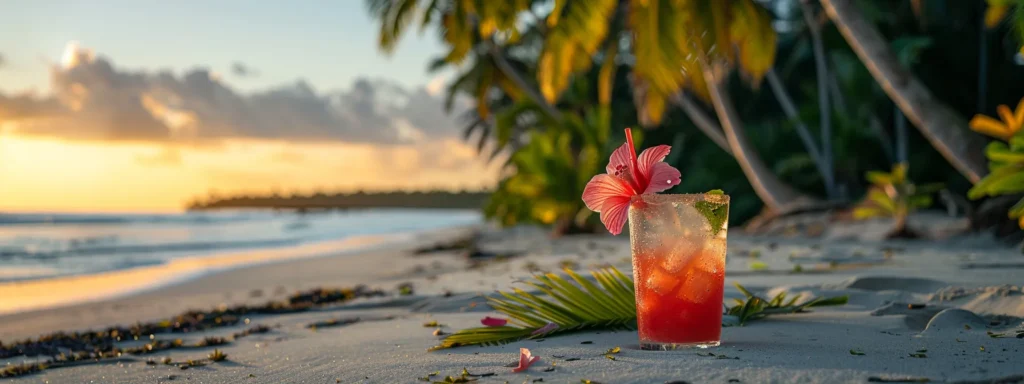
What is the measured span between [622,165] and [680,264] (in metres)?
0.34

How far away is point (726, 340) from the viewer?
2.63 metres

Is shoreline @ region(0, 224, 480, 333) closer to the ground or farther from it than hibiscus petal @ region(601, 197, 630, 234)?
closer to the ground

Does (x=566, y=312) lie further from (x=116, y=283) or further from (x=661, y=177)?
(x=116, y=283)

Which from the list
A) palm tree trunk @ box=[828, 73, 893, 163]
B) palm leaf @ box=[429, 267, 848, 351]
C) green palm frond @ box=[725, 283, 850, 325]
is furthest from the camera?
palm tree trunk @ box=[828, 73, 893, 163]

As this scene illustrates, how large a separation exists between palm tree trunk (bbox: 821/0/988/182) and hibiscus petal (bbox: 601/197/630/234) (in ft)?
20.8

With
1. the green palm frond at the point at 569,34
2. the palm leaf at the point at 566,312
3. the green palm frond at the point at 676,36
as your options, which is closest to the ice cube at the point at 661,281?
the palm leaf at the point at 566,312

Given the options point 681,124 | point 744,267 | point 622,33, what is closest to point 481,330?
point 744,267

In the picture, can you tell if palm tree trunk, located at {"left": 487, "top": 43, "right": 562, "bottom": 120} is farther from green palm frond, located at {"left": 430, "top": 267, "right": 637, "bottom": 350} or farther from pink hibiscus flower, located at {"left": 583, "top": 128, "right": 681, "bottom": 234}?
pink hibiscus flower, located at {"left": 583, "top": 128, "right": 681, "bottom": 234}

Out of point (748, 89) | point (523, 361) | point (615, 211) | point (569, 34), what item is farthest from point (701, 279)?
point (748, 89)

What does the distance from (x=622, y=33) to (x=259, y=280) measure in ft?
35.1

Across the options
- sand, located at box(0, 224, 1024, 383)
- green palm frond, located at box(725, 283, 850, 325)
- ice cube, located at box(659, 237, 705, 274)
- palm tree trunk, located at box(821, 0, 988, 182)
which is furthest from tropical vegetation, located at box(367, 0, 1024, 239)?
ice cube, located at box(659, 237, 705, 274)

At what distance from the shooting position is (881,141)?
1764cm

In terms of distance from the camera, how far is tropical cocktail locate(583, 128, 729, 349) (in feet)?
7.70

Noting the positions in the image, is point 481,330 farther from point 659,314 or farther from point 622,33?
point 622,33
